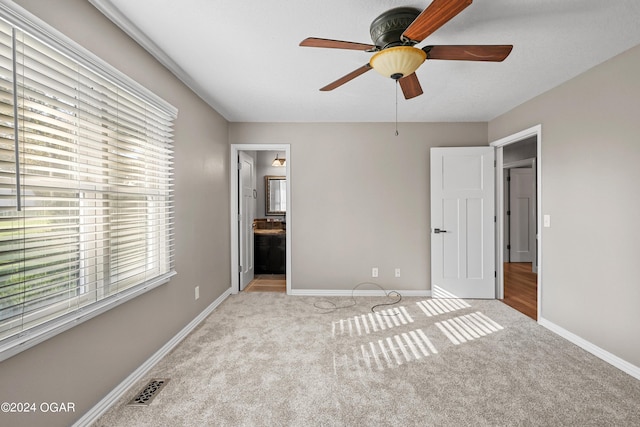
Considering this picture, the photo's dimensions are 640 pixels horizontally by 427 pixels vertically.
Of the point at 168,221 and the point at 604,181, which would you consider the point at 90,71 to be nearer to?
the point at 168,221

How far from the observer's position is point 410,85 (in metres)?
2.18

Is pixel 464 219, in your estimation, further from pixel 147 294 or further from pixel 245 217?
pixel 147 294

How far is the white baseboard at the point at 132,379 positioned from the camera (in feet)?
5.34

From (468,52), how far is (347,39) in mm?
840

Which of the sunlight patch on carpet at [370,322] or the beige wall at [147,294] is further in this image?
the sunlight patch on carpet at [370,322]

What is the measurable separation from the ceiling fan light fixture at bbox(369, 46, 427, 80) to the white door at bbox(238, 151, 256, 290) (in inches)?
114

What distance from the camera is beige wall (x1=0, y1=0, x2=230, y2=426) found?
1.38 meters

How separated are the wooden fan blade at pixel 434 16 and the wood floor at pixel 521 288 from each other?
128 inches

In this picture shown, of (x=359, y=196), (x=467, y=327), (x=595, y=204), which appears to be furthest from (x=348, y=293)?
(x=595, y=204)

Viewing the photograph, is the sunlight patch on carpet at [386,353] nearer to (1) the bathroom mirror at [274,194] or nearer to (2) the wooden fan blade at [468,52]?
(2) the wooden fan blade at [468,52]

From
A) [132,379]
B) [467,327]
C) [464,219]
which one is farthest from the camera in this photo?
[464,219]

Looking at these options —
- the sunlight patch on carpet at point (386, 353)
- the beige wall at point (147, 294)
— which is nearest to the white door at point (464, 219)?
the sunlight patch on carpet at point (386, 353)

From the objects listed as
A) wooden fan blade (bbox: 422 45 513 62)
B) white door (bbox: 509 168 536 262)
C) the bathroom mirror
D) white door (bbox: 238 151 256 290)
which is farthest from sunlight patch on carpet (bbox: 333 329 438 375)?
white door (bbox: 509 168 536 262)

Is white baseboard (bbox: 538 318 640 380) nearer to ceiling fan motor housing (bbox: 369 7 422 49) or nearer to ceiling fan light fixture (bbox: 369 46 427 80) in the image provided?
ceiling fan light fixture (bbox: 369 46 427 80)
